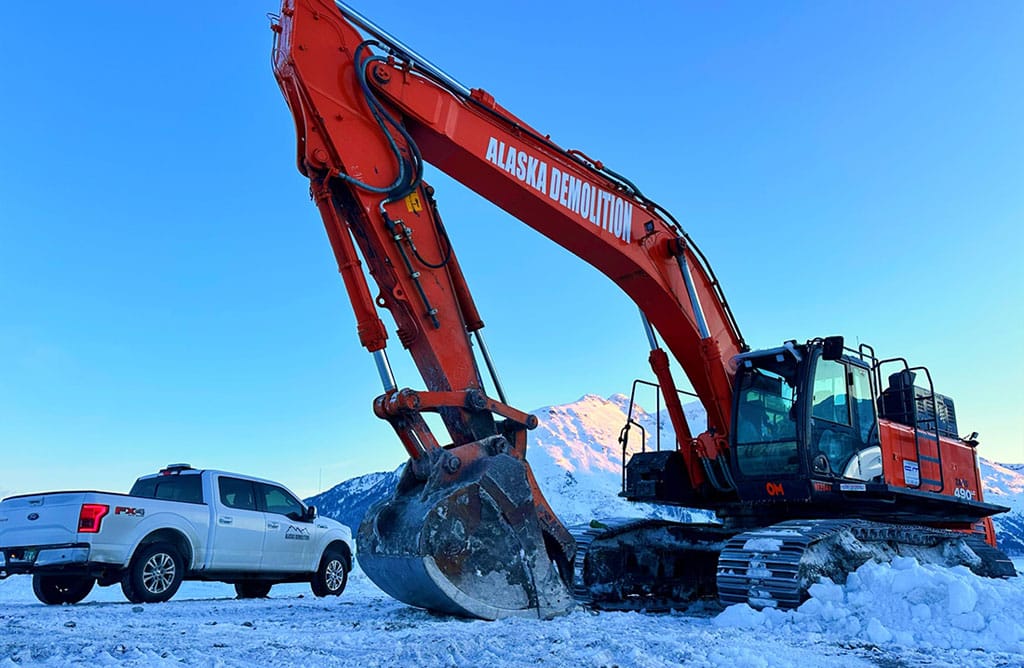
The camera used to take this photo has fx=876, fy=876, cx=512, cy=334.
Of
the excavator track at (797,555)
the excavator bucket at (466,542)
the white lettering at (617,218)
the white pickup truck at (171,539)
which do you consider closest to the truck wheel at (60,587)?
the white pickup truck at (171,539)

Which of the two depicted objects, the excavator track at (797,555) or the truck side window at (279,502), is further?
the truck side window at (279,502)

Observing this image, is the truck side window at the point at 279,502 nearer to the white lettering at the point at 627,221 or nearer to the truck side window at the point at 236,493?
the truck side window at the point at 236,493

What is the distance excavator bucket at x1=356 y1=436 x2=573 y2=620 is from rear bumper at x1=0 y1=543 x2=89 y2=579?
4292 millimetres

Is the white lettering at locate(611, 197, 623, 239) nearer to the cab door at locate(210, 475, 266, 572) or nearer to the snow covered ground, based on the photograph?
the snow covered ground

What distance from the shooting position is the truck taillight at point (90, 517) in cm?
951

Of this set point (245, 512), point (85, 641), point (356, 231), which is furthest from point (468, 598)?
point (245, 512)

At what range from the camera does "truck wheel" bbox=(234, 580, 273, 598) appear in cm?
1225

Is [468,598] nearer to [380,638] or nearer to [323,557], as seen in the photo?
[380,638]

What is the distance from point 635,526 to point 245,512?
516 centimetres

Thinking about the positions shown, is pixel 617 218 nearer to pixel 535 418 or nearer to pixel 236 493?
pixel 535 418

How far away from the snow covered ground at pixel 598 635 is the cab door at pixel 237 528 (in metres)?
2.77

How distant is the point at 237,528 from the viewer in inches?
441

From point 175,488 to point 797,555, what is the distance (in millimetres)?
7791

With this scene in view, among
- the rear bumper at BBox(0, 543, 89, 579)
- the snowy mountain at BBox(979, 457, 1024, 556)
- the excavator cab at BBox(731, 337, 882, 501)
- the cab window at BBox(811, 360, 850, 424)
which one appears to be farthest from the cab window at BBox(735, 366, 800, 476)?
the snowy mountain at BBox(979, 457, 1024, 556)
